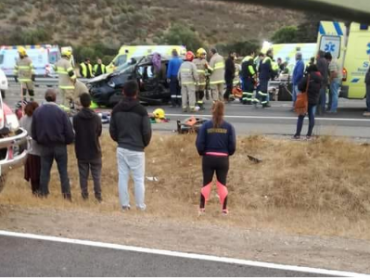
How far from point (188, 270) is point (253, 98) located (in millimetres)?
14331

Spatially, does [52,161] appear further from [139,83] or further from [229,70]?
[229,70]

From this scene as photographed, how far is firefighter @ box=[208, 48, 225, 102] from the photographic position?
639 inches

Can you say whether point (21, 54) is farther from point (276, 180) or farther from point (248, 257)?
point (248, 257)

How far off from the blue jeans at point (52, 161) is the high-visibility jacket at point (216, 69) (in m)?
8.83

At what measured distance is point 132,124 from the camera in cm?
728

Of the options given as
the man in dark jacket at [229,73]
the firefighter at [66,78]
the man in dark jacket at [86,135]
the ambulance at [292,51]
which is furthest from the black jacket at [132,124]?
the ambulance at [292,51]

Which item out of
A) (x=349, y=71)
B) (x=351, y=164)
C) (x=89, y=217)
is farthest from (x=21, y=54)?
(x=89, y=217)

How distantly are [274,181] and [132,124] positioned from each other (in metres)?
4.26

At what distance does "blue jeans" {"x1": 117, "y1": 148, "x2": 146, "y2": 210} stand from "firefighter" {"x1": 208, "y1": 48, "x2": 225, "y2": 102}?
9068mm

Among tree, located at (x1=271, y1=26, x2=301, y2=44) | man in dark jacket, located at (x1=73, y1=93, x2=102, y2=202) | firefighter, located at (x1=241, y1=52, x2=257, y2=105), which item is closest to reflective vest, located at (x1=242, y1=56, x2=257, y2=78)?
firefighter, located at (x1=241, y1=52, x2=257, y2=105)

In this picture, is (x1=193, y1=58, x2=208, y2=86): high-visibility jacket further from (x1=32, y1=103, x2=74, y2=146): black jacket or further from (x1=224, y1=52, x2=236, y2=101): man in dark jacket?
(x1=32, y1=103, x2=74, y2=146): black jacket

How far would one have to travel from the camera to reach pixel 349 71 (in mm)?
15875

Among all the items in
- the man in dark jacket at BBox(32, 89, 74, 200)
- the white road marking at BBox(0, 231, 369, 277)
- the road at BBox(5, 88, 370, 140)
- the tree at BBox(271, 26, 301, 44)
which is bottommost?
the tree at BBox(271, 26, 301, 44)

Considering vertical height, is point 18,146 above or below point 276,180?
above
